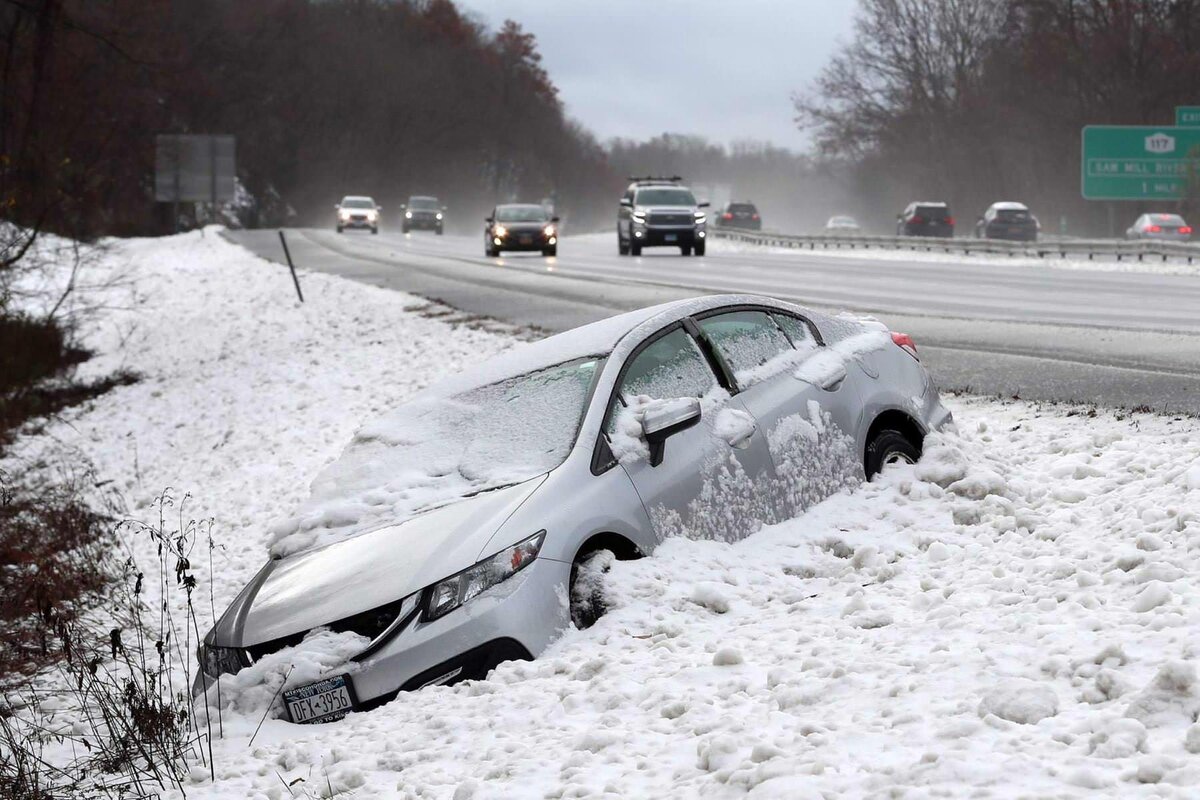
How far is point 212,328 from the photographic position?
28500 mm

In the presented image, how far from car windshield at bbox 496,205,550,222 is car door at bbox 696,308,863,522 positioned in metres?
35.7

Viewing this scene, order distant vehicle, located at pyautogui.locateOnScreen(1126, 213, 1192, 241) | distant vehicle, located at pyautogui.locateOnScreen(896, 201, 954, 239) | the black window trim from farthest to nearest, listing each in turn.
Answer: distant vehicle, located at pyautogui.locateOnScreen(896, 201, 954, 239)
distant vehicle, located at pyautogui.locateOnScreen(1126, 213, 1192, 241)
the black window trim

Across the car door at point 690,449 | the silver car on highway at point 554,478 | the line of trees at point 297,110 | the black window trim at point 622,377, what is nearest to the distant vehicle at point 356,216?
the line of trees at point 297,110

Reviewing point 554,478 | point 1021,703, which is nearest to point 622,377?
point 554,478

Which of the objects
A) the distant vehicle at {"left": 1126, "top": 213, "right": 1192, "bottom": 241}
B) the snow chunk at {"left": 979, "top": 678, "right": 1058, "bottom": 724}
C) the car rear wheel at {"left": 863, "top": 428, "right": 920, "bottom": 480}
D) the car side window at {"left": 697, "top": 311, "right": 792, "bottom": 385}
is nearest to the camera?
the snow chunk at {"left": 979, "top": 678, "right": 1058, "bottom": 724}

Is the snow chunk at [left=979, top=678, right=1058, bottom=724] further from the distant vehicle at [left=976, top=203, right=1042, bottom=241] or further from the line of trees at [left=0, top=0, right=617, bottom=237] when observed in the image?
the distant vehicle at [left=976, top=203, right=1042, bottom=241]

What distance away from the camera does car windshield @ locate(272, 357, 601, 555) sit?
6492mm

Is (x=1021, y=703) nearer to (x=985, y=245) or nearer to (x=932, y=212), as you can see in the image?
(x=985, y=245)

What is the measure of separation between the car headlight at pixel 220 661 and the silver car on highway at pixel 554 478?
0.4 inches

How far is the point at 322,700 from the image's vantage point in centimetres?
558

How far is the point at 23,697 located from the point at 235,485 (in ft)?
21.8

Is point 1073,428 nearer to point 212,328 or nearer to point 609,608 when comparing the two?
point 609,608

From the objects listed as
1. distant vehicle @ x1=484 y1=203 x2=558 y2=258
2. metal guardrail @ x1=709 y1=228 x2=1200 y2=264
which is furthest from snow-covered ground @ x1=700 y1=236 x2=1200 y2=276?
distant vehicle @ x1=484 y1=203 x2=558 y2=258

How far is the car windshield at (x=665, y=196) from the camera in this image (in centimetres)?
4044
